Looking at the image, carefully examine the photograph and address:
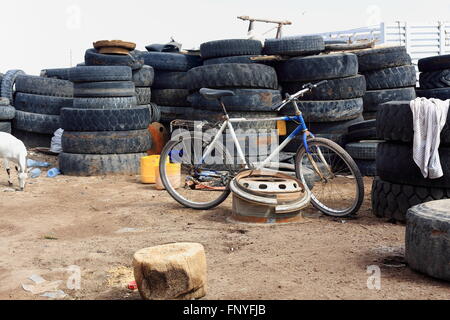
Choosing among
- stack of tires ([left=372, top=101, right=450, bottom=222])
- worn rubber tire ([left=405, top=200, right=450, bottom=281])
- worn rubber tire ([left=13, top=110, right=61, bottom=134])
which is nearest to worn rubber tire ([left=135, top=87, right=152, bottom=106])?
worn rubber tire ([left=13, top=110, right=61, bottom=134])

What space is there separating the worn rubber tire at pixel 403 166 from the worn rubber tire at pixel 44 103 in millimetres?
6159

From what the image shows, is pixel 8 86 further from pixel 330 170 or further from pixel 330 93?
pixel 330 170

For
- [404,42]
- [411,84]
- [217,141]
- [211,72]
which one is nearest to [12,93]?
[211,72]

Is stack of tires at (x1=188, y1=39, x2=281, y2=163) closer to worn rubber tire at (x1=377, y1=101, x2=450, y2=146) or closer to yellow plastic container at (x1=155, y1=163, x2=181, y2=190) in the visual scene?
yellow plastic container at (x1=155, y1=163, x2=181, y2=190)

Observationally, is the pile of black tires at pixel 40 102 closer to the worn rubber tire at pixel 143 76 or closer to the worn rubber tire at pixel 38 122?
the worn rubber tire at pixel 38 122

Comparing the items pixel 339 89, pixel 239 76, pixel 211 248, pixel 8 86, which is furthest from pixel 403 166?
pixel 8 86

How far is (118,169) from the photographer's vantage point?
7.68 meters

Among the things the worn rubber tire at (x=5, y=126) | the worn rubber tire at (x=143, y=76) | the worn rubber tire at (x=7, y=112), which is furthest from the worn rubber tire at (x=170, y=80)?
the worn rubber tire at (x=5, y=126)

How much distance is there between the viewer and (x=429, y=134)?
426 cm

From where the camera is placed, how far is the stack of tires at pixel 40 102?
9211 millimetres

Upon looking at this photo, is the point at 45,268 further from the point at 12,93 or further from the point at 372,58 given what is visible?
the point at 12,93

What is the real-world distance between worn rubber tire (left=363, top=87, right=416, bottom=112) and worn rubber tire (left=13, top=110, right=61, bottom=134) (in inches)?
206

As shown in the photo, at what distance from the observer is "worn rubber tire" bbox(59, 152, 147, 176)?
25.0 feet

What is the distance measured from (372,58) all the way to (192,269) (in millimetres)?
6334
